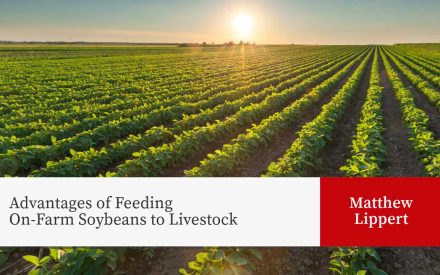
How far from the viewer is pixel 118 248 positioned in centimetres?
484

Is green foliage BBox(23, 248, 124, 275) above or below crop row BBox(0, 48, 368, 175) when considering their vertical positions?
below

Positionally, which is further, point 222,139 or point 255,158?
point 222,139

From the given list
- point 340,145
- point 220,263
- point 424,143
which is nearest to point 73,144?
point 220,263

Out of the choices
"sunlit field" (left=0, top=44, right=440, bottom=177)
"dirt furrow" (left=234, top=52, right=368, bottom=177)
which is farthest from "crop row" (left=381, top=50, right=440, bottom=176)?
"dirt furrow" (left=234, top=52, right=368, bottom=177)

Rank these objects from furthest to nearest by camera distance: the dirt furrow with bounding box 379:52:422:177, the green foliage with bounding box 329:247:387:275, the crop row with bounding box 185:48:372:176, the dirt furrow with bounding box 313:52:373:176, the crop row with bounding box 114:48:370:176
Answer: the dirt furrow with bounding box 313:52:373:176
the dirt furrow with bounding box 379:52:422:177
the crop row with bounding box 185:48:372:176
the crop row with bounding box 114:48:370:176
the green foliage with bounding box 329:247:387:275

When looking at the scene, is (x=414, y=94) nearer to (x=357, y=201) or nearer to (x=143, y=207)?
(x=357, y=201)

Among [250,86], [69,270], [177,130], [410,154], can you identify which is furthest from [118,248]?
[250,86]

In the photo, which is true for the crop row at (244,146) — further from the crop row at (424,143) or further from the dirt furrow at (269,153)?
the crop row at (424,143)

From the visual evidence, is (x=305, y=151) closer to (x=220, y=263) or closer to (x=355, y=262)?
(x=355, y=262)

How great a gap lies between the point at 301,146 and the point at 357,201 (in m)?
3.51

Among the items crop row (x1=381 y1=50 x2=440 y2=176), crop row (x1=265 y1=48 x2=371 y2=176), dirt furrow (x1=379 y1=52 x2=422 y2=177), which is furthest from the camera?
dirt furrow (x1=379 y1=52 x2=422 y2=177)

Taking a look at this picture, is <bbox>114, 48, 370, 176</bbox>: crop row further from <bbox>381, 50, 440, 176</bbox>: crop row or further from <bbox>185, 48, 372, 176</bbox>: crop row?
<bbox>381, 50, 440, 176</bbox>: crop row

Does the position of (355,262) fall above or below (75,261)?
below

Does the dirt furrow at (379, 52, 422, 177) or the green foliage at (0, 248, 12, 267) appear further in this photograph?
the dirt furrow at (379, 52, 422, 177)
